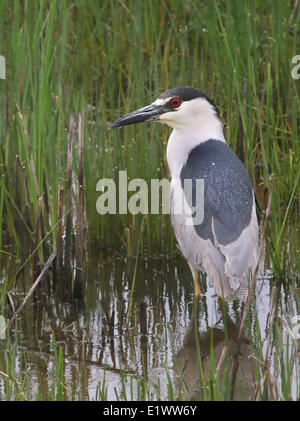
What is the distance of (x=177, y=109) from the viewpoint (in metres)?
4.14

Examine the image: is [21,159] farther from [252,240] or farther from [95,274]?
[252,240]

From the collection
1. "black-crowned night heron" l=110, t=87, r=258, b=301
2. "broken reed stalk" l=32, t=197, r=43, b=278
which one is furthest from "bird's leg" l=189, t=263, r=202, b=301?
"broken reed stalk" l=32, t=197, r=43, b=278

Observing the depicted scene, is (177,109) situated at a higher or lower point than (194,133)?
higher

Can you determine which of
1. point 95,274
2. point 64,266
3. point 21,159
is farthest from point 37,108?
point 95,274

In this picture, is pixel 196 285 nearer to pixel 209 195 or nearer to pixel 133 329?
pixel 133 329

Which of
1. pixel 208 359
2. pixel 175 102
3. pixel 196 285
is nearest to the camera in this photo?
pixel 208 359

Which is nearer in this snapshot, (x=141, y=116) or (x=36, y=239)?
(x=36, y=239)

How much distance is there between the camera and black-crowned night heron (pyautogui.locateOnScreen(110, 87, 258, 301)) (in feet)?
11.8

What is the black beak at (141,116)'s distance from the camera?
407 cm

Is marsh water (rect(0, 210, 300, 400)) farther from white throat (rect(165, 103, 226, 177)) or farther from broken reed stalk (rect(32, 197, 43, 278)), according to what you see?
white throat (rect(165, 103, 226, 177))

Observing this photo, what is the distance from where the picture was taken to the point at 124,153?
4617 mm

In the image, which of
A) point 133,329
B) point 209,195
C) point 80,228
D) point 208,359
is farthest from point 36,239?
point 208,359

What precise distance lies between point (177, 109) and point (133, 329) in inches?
49.2
